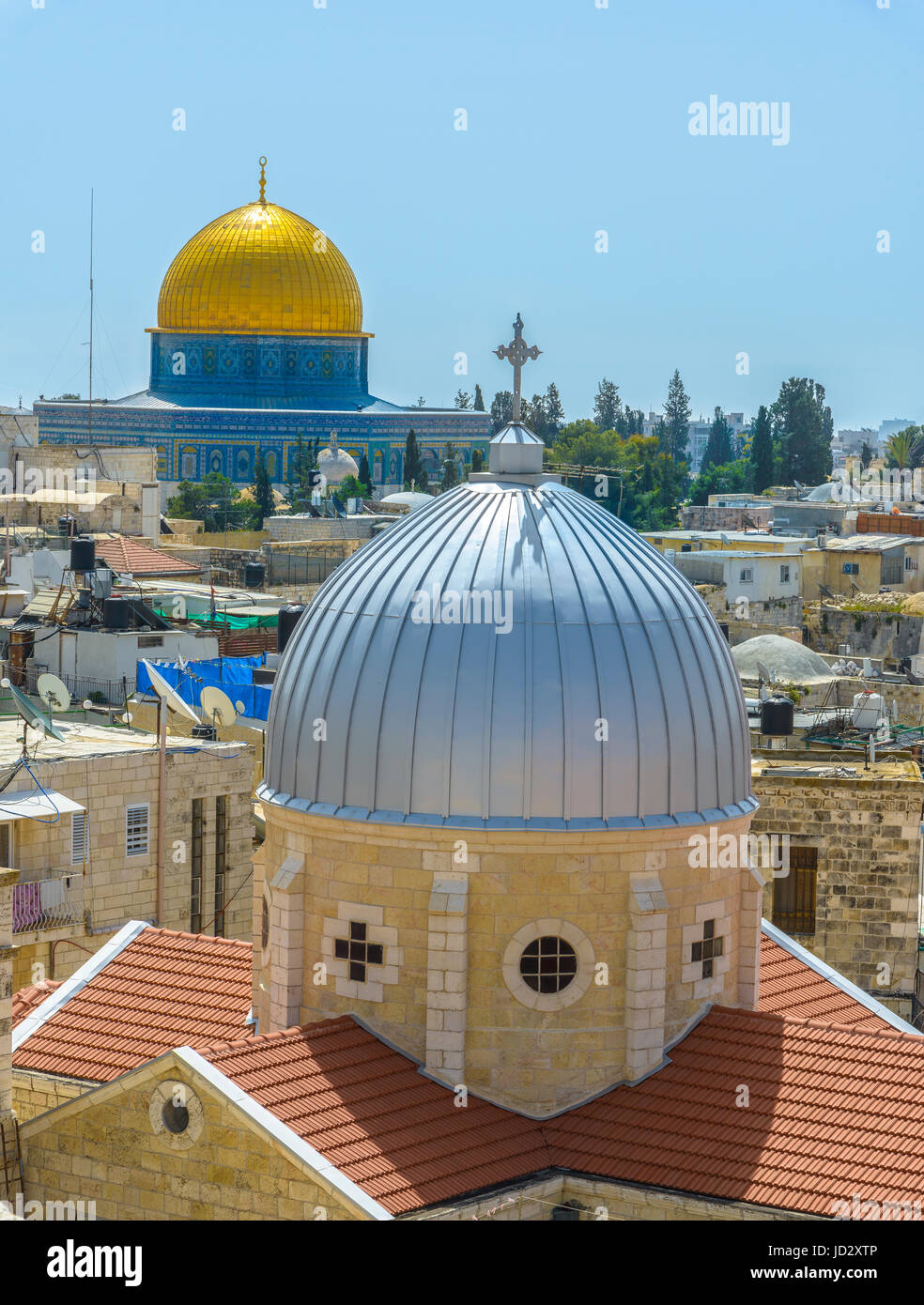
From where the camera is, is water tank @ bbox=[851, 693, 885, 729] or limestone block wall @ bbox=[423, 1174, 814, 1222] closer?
limestone block wall @ bbox=[423, 1174, 814, 1222]

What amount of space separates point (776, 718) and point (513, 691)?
50.4 ft

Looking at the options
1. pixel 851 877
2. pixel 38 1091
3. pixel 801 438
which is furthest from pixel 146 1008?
pixel 801 438

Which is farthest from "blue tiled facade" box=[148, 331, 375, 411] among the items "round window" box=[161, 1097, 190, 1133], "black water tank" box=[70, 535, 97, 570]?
"round window" box=[161, 1097, 190, 1133]

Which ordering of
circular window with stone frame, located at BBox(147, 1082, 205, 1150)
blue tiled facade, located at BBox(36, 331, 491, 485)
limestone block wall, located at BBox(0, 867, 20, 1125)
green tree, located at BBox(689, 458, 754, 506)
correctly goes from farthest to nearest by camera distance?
green tree, located at BBox(689, 458, 754, 506) < blue tiled facade, located at BBox(36, 331, 491, 485) < limestone block wall, located at BBox(0, 867, 20, 1125) < circular window with stone frame, located at BBox(147, 1082, 205, 1150)

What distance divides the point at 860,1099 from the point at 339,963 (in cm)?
476

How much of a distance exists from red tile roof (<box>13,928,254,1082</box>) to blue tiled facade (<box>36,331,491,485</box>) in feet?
291

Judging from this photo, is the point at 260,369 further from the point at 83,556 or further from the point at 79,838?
the point at 79,838

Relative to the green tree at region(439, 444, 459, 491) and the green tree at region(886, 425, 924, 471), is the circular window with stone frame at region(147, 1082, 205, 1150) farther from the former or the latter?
the green tree at region(886, 425, 924, 471)

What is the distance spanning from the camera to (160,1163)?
18109 millimetres

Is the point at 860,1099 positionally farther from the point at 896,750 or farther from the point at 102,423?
the point at 102,423

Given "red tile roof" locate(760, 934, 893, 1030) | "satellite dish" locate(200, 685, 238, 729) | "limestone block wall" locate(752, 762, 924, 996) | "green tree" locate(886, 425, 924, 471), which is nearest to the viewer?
"red tile roof" locate(760, 934, 893, 1030)

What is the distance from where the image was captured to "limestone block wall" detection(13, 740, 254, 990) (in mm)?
29109

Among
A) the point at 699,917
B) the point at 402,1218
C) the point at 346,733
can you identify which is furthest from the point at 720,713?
the point at 402,1218

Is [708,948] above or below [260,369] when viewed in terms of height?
below
